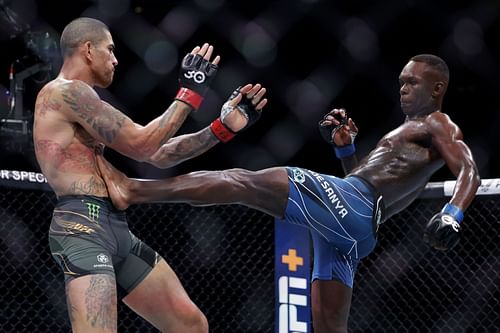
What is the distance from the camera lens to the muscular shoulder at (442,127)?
9.02 feet

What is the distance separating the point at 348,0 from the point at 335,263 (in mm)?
2148

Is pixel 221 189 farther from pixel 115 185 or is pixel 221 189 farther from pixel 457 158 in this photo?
pixel 457 158

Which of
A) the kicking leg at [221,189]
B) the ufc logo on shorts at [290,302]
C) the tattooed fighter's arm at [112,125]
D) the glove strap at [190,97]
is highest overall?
the glove strap at [190,97]

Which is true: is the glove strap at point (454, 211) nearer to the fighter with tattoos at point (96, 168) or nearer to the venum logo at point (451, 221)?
the venum logo at point (451, 221)

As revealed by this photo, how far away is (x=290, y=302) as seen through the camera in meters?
3.34

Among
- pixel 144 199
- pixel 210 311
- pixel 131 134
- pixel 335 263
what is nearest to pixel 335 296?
pixel 335 263

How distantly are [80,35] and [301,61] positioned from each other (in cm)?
257

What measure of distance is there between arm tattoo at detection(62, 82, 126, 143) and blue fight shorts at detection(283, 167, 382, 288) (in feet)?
2.02

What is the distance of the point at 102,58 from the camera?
7.72ft

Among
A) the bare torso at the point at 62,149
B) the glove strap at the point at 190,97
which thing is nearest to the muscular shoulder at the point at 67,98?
the bare torso at the point at 62,149

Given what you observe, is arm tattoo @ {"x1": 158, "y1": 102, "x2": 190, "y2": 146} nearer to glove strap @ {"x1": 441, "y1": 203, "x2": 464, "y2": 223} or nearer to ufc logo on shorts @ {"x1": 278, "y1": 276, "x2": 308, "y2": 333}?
A: glove strap @ {"x1": 441, "y1": 203, "x2": 464, "y2": 223}

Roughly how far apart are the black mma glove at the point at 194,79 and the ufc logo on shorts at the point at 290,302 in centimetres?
126

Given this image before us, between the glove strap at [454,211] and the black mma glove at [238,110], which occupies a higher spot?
the black mma glove at [238,110]

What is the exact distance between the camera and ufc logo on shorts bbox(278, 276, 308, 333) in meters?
3.33
